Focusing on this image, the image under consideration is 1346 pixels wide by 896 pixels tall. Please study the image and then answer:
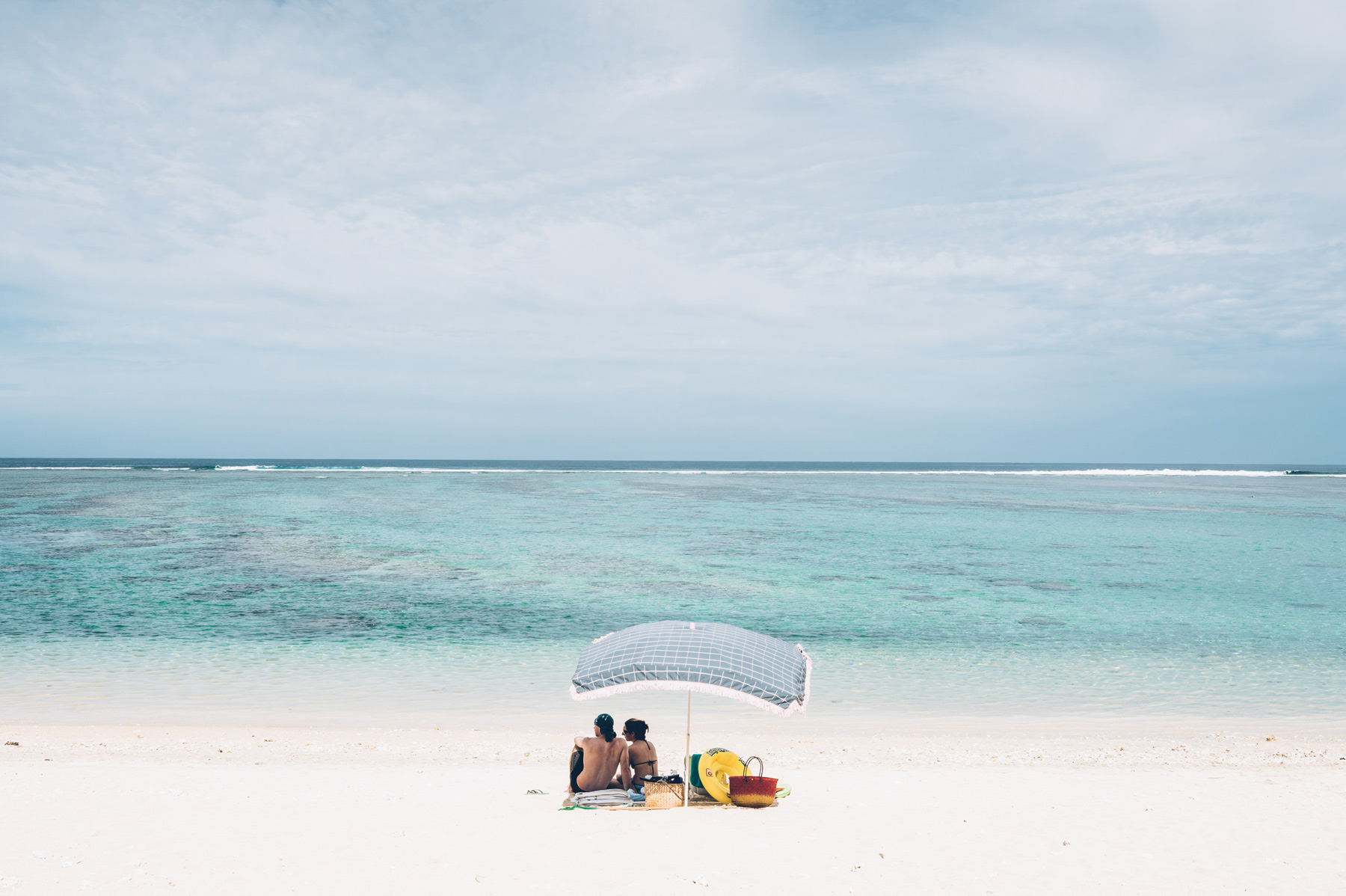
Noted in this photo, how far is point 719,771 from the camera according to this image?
8.12m

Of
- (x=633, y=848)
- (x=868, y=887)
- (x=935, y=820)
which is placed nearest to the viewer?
(x=868, y=887)

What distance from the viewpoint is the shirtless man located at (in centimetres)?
813

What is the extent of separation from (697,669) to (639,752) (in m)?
1.95

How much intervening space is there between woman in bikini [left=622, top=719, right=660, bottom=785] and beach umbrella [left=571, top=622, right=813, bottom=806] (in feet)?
3.92

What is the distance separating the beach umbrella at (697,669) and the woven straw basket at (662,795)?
3.42 ft

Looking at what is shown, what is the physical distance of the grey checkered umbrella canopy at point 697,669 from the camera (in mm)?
7133

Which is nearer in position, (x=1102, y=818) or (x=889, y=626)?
(x=1102, y=818)

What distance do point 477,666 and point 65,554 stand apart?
22.3m

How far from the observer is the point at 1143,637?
17.3 m

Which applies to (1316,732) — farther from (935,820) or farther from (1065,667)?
(935,820)

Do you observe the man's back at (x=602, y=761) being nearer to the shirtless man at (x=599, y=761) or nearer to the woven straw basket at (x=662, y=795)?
the shirtless man at (x=599, y=761)

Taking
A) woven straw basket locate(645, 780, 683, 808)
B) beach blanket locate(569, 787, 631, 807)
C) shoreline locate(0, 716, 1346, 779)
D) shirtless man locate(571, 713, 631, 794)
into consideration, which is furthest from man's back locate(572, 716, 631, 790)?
shoreline locate(0, 716, 1346, 779)

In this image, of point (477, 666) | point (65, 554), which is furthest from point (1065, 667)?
point (65, 554)

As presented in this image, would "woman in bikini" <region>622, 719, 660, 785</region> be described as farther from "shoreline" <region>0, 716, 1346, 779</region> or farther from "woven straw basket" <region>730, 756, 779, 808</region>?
"shoreline" <region>0, 716, 1346, 779</region>
